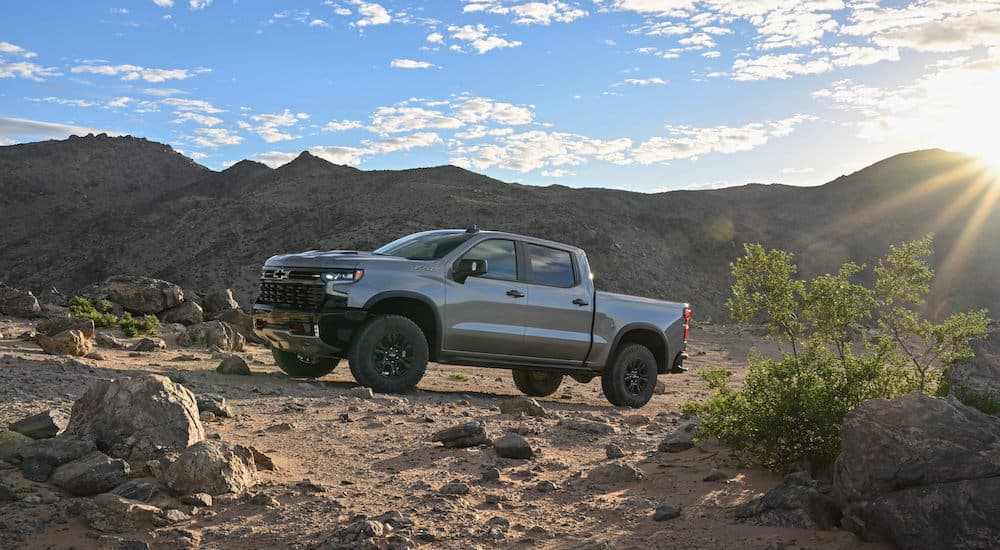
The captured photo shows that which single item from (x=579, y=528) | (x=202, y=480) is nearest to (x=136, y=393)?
(x=202, y=480)

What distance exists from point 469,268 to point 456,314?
0.63 metres

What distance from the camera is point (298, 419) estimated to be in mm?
8430

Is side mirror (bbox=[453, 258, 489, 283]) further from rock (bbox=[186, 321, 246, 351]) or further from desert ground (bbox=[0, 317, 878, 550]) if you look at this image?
rock (bbox=[186, 321, 246, 351])

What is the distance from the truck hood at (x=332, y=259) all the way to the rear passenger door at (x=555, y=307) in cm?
178

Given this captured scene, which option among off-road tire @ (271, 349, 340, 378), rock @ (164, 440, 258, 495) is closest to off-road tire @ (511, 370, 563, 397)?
off-road tire @ (271, 349, 340, 378)

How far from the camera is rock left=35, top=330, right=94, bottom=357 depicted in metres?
12.3

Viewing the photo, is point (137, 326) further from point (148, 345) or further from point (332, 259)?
point (332, 259)

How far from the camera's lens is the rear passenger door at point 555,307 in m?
11.1

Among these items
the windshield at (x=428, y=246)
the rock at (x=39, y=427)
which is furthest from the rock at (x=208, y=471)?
the windshield at (x=428, y=246)

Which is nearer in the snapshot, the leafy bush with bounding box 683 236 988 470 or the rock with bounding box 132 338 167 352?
the leafy bush with bounding box 683 236 988 470

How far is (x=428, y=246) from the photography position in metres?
11.0

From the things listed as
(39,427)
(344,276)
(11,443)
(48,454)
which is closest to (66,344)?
(344,276)

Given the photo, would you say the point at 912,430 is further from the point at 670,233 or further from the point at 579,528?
the point at 670,233

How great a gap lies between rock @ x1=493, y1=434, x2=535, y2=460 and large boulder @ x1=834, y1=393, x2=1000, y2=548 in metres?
2.64
